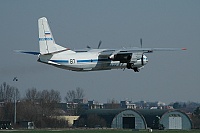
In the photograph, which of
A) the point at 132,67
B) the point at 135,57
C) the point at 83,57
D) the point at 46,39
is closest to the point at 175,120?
the point at 132,67

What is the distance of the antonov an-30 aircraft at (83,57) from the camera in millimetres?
84438

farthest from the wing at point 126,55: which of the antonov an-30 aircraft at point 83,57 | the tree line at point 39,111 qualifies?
the tree line at point 39,111

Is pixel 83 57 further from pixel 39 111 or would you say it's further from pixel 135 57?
pixel 39 111

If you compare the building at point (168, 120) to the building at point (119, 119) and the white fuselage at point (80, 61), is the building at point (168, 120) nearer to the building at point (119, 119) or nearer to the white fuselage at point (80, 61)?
the building at point (119, 119)

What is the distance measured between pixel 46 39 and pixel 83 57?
524 centimetres

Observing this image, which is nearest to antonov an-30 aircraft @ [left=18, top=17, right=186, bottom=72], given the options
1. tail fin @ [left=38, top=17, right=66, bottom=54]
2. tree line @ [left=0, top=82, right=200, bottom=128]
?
tail fin @ [left=38, top=17, right=66, bottom=54]

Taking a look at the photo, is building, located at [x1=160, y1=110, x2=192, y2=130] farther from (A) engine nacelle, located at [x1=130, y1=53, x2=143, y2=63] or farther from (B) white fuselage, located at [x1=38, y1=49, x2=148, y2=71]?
(B) white fuselage, located at [x1=38, y1=49, x2=148, y2=71]

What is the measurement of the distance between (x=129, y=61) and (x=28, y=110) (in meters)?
67.7

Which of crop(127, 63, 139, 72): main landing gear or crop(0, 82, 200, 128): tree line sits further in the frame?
crop(0, 82, 200, 128): tree line

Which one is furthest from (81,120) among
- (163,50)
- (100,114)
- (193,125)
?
(163,50)

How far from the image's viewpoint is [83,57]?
85625 millimetres

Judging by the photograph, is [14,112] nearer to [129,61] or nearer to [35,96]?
[35,96]

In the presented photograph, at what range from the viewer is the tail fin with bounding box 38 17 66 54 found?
84.8 metres

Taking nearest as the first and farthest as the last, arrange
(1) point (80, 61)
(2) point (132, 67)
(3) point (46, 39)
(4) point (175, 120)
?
1. (1) point (80, 61)
2. (3) point (46, 39)
3. (2) point (132, 67)
4. (4) point (175, 120)
